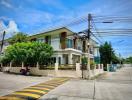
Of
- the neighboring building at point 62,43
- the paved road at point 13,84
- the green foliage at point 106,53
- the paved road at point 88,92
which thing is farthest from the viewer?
the green foliage at point 106,53

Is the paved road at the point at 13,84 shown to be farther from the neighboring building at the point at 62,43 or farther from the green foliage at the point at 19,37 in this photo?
the green foliage at the point at 19,37

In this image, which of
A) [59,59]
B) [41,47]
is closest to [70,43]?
[59,59]

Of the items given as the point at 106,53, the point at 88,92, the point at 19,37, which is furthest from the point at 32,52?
the point at 106,53

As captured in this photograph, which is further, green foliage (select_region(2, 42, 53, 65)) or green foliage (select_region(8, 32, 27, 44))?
green foliage (select_region(8, 32, 27, 44))

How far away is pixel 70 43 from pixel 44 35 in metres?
4.94

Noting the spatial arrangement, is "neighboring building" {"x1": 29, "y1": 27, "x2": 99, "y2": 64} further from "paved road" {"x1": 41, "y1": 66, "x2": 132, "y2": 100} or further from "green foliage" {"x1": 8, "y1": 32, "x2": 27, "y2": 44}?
"paved road" {"x1": 41, "y1": 66, "x2": 132, "y2": 100}

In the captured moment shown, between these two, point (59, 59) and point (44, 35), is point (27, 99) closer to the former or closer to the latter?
point (59, 59)

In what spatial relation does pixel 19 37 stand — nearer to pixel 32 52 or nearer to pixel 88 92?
pixel 32 52

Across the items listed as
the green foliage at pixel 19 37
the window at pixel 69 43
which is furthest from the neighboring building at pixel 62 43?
the green foliage at pixel 19 37

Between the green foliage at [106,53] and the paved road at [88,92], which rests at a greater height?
the green foliage at [106,53]

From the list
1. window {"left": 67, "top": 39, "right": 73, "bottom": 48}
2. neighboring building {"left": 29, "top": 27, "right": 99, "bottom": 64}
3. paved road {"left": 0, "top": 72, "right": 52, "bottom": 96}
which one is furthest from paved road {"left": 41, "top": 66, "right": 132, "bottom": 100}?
window {"left": 67, "top": 39, "right": 73, "bottom": 48}

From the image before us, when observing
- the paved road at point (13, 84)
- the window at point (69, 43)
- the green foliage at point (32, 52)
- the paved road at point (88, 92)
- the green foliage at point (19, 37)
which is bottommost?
the paved road at point (88, 92)

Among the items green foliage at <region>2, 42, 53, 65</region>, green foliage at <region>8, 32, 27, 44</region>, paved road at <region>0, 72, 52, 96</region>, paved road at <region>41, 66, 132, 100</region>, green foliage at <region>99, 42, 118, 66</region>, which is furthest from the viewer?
green foliage at <region>99, 42, 118, 66</region>

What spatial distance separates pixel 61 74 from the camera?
23.7 m
